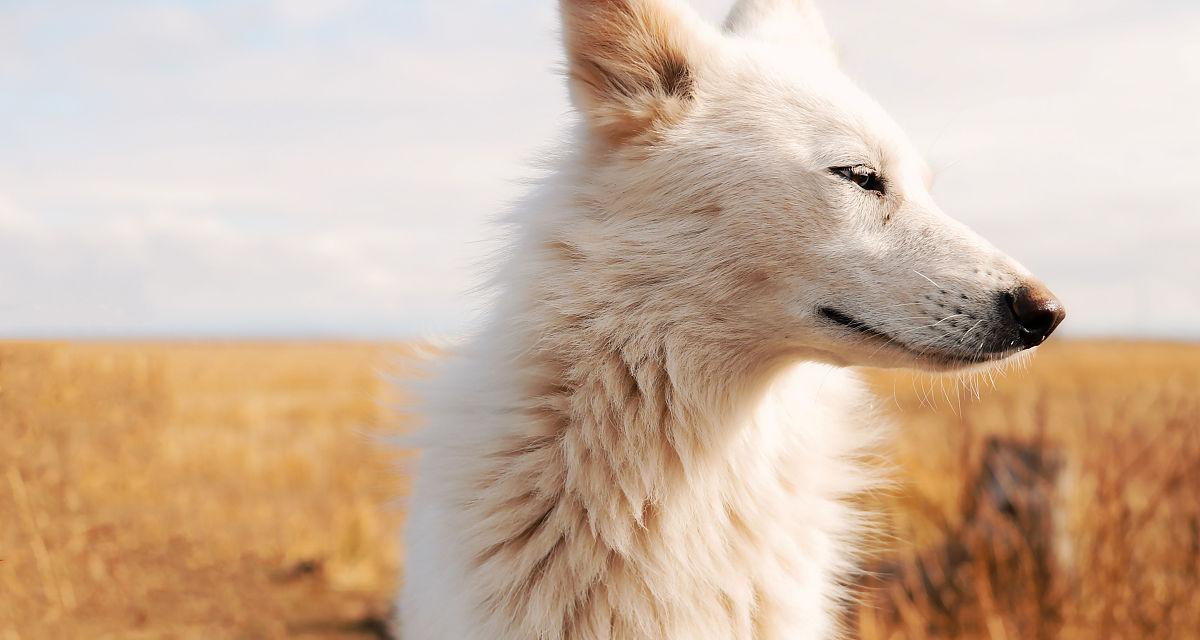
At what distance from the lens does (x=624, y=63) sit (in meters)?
2.86

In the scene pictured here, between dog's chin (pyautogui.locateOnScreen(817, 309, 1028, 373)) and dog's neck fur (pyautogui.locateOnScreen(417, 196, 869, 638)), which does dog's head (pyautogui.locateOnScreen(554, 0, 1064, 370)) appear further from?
dog's neck fur (pyautogui.locateOnScreen(417, 196, 869, 638))

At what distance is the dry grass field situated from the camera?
4.33 metres

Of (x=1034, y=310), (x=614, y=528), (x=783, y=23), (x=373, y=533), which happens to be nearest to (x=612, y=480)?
(x=614, y=528)

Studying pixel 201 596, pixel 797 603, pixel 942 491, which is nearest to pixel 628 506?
pixel 797 603

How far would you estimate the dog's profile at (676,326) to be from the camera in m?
2.70

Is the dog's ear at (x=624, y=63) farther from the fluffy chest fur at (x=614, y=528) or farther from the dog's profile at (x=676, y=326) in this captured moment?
the fluffy chest fur at (x=614, y=528)

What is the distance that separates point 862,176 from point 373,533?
576 centimetres

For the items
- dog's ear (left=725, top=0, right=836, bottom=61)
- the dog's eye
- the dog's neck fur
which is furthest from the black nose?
dog's ear (left=725, top=0, right=836, bottom=61)

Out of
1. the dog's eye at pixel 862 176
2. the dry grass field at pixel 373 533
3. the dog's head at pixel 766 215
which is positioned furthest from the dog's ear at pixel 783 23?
the dry grass field at pixel 373 533

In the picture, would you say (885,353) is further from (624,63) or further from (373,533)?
(373,533)

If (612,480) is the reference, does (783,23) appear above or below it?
above

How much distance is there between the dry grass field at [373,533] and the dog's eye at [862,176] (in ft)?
4.63

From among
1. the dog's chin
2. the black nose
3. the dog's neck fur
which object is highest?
the black nose

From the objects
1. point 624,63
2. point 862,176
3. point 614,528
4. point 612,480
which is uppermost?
point 624,63
